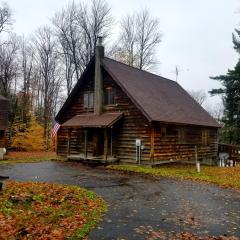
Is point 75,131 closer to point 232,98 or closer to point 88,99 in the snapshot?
point 88,99

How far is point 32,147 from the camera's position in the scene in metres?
43.5

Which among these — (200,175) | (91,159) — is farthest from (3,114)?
(200,175)

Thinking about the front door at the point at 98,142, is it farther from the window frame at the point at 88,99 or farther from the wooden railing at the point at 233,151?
the wooden railing at the point at 233,151

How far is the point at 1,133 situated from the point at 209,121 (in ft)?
63.6

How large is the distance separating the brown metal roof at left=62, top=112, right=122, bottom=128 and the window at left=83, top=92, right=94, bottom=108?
2.86ft

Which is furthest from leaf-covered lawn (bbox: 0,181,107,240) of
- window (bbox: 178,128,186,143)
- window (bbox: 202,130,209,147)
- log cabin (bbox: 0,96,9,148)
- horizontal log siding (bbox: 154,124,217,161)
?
log cabin (bbox: 0,96,9,148)

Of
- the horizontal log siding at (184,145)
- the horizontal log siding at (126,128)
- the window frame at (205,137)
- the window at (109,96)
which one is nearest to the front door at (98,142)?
the horizontal log siding at (126,128)

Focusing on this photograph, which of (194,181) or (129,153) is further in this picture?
(129,153)

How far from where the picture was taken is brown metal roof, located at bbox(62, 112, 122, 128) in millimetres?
25219

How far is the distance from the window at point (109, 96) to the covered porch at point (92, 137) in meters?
1.02

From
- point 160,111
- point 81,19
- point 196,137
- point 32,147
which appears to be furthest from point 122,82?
point 81,19

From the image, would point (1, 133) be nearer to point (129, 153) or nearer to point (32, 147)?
point (32, 147)

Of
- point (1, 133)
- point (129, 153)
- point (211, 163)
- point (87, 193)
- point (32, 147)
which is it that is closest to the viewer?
point (87, 193)

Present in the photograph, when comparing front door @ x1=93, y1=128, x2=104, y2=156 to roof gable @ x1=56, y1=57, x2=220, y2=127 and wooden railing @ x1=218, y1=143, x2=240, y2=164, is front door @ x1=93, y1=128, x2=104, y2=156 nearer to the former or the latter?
roof gable @ x1=56, y1=57, x2=220, y2=127
